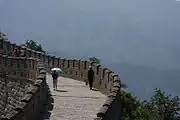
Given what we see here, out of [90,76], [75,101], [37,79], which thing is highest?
[90,76]

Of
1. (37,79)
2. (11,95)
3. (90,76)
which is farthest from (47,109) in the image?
(11,95)

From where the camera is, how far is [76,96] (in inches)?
841

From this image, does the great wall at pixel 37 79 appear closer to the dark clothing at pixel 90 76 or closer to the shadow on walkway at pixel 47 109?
the shadow on walkway at pixel 47 109

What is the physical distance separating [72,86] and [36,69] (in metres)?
1.72

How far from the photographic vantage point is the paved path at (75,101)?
1780 cm

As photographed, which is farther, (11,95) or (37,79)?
(11,95)

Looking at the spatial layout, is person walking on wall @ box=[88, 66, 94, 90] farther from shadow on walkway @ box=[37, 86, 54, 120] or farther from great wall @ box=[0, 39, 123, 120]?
shadow on walkway @ box=[37, 86, 54, 120]

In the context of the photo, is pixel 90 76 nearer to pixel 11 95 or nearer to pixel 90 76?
pixel 90 76

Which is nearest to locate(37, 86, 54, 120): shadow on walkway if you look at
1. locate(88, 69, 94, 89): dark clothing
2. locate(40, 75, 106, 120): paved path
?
locate(40, 75, 106, 120): paved path

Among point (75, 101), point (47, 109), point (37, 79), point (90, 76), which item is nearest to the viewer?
point (47, 109)

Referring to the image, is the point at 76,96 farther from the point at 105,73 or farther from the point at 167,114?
the point at 167,114

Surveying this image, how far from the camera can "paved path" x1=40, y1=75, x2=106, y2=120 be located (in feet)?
58.4

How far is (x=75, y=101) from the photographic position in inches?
798

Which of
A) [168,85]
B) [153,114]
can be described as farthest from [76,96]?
[168,85]
